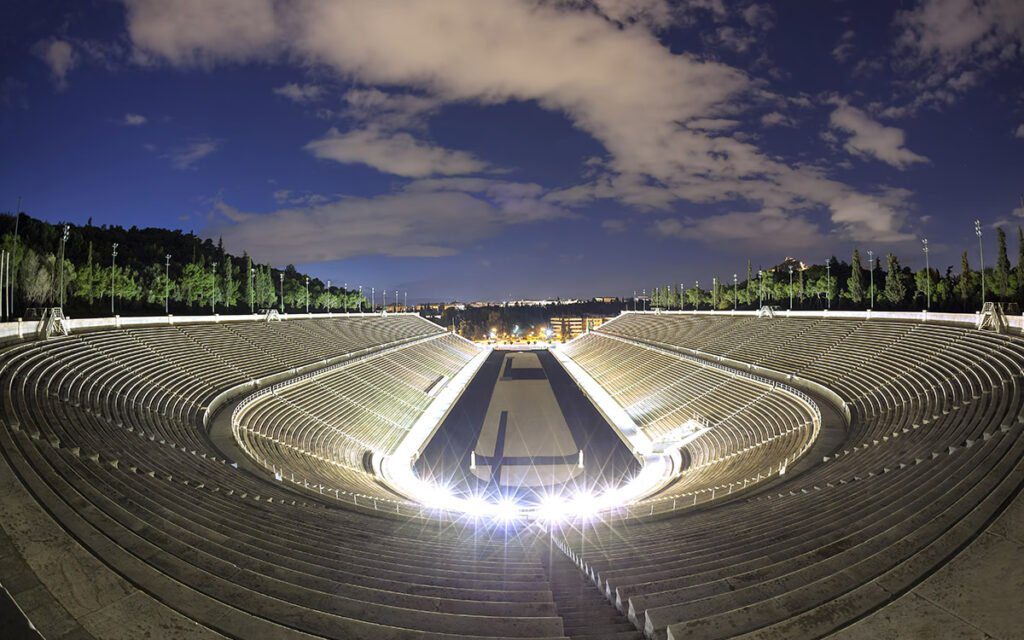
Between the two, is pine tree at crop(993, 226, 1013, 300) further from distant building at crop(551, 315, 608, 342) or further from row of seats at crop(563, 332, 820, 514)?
distant building at crop(551, 315, 608, 342)

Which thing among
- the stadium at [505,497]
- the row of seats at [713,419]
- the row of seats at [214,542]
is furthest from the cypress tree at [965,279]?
the row of seats at [214,542]

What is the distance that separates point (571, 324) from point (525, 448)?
15212 cm

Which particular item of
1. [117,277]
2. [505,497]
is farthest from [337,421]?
[117,277]

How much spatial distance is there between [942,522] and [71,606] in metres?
11.0

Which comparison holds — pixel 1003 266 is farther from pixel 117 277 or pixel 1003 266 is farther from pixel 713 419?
pixel 117 277

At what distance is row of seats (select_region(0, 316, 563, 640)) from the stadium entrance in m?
9.24

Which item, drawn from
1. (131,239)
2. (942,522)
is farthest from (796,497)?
(131,239)

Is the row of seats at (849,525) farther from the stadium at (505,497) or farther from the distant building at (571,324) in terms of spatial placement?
the distant building at (571,324)

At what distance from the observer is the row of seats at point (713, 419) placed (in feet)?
57.0

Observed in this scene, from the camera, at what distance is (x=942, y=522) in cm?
735

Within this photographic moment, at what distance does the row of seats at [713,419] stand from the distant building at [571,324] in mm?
121220

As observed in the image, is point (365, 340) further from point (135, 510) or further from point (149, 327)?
point (135, 510)

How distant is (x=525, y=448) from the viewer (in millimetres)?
28188

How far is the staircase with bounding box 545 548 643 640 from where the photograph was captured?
6465mm
